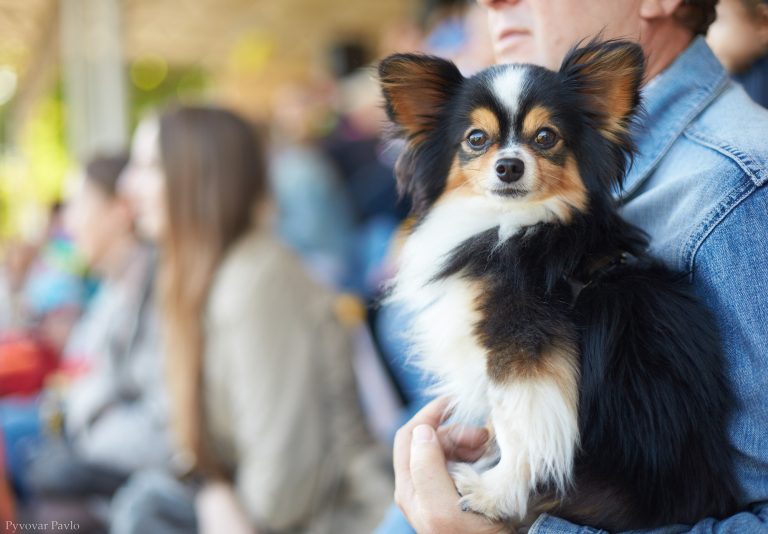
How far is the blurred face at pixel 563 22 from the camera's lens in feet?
4.02

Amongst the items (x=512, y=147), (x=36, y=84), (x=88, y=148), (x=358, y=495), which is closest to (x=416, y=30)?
(x=88, y=148)

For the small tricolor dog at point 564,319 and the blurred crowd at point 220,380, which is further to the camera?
the blurred crowd at point 220,380

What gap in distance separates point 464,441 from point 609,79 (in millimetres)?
592

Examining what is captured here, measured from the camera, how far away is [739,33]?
195 cm

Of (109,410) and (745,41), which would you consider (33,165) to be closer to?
(109,410)

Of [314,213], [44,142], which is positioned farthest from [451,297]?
[44,142]

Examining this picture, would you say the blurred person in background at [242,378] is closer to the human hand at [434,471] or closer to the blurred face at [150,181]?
the blurred face at [150,181]

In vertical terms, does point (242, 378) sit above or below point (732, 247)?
below

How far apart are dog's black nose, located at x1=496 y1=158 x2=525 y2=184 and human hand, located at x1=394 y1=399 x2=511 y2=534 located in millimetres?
387

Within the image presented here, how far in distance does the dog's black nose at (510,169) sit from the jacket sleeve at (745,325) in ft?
0.91

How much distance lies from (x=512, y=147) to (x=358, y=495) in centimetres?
143

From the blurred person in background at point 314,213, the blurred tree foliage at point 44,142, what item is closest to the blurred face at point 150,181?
the blurred person in background at point 314,213

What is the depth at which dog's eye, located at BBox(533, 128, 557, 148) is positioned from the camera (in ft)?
3.71

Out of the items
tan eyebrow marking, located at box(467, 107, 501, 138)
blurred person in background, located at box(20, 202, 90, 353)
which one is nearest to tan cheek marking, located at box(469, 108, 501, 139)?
tan eyebrow marking, located at box(467, 107, 501, 138)
